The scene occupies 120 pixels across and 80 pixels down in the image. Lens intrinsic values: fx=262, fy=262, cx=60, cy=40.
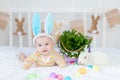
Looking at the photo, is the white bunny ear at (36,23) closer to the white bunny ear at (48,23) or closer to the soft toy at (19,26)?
the white bunny ear at (48,23)

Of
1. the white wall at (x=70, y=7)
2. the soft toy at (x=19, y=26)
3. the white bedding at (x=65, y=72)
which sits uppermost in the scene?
the white wall at (x=70, y=7)

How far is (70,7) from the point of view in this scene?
6.78 ft

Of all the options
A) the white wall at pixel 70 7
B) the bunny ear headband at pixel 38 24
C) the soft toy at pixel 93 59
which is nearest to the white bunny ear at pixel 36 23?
the bunny ear headband at pixel 38 24

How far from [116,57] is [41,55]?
0.55 metres

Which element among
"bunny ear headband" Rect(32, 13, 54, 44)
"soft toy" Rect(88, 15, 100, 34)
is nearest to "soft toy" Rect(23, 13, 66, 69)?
"bunny ear headband" Rect(32, 13, 54, 44)

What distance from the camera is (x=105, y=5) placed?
203 cm

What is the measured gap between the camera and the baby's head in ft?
4.27

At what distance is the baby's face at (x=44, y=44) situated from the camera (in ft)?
4.27

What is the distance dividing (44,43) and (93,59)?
0.96 ft

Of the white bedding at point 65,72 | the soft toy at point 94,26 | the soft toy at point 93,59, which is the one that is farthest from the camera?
the soft toy at point 94,26

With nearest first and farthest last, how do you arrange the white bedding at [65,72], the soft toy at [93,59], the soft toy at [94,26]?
the white bedding at [65,72], the soft toy at [93,59], the soft toy at [94,26]

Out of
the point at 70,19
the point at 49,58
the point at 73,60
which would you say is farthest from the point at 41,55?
the point at 70,19

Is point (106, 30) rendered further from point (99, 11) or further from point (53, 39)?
point (53, 39)

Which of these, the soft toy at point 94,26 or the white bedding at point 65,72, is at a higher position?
the soft toy at point 94,26
